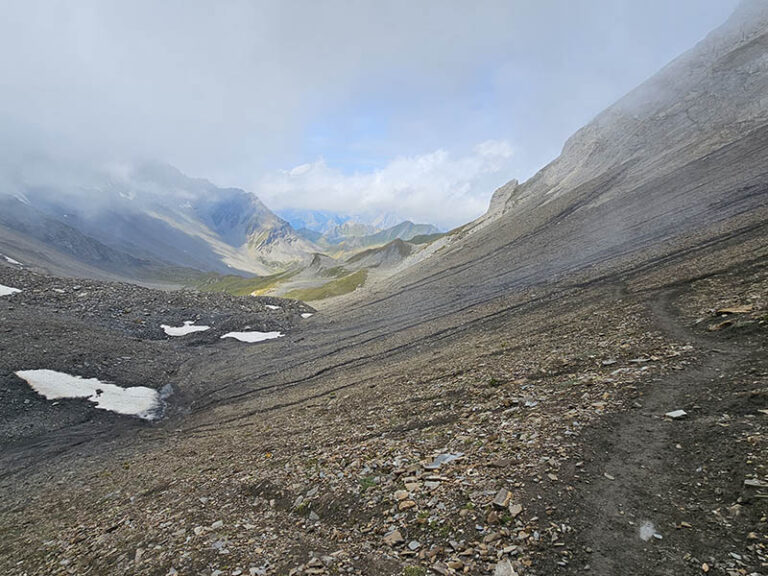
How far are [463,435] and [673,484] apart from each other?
5.26 meters

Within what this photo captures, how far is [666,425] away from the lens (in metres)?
9.48

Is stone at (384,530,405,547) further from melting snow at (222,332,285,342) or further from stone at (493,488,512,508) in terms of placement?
melting snow at (222,332,285,342)

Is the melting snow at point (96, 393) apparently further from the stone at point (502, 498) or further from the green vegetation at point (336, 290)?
the green vegetation at point (336, 290)

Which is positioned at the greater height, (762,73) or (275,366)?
(762,73)

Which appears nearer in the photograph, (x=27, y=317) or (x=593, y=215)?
(x=27, y=317)

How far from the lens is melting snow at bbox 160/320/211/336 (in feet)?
161

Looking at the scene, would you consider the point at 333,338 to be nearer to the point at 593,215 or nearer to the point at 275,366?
the point at 275,366

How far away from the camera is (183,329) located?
5050 centimetres

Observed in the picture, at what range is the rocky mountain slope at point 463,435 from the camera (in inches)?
283

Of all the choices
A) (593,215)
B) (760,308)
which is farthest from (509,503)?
(593,215)

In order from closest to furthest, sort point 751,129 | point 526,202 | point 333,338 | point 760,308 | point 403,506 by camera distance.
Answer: point 403,506
point 760,308
point 333,338
point 751,129
point 526,202

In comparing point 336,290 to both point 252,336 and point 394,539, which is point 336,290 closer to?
point 252,336

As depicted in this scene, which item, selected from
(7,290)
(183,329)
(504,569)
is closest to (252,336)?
(183,329)

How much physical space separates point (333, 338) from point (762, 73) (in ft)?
240
